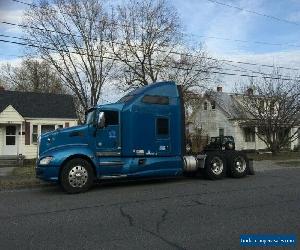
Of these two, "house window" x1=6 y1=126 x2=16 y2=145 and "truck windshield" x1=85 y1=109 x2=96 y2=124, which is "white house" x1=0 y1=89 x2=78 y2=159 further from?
"truck windshield" x1=85 y1=109 x2=96 y2=124

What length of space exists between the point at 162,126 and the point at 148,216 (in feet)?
19.4

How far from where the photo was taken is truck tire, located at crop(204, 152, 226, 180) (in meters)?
16.4

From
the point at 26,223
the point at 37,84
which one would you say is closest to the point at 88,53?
the point at 37,84

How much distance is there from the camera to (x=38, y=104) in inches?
1256

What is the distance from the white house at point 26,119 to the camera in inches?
1160

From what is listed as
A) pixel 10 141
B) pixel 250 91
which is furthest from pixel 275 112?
pixel 10 141

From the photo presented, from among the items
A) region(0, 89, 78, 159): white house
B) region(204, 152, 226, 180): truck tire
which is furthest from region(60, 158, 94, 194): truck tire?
region(0, 89, 78, 159): white house

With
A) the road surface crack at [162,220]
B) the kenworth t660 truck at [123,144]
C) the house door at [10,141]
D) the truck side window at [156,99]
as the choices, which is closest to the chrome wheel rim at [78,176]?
the kenworth t660 truck at [123,144]

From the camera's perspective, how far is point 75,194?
13258 mm

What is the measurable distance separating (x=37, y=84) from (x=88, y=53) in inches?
924

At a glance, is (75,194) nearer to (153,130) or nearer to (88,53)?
(153,130)

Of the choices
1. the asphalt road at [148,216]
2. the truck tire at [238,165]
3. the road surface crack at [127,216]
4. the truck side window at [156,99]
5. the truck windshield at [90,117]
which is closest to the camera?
the asphalt road at [148,216]

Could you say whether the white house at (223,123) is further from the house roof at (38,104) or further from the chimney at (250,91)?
the house roof at (38,104)

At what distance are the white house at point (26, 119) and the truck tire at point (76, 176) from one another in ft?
54.9
